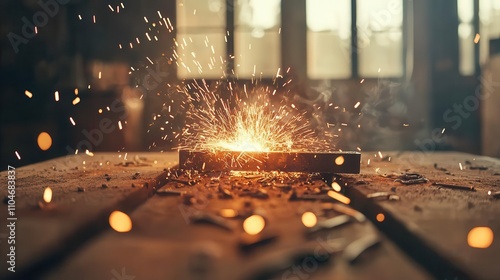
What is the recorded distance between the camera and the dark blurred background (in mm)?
6652

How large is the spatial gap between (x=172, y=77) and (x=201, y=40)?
2.07ft

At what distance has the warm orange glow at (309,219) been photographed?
5.23ft

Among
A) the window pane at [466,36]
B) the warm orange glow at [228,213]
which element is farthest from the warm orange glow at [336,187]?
the window pane at [466,36]

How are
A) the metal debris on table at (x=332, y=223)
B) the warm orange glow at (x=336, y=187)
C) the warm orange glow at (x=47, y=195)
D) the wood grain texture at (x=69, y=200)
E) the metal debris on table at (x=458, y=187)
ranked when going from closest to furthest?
the wood grain texture at (x=69, y=200)
the metal debris on table at (x=332, y=223)
the warm orange glow at (x=47, y=195)
the metal debris on table at (x=458, y=187)
the warm orange glow at (x=336, y=187)

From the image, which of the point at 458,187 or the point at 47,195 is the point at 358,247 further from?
the point at 47,195

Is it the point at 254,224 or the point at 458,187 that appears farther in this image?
the point at 458,187

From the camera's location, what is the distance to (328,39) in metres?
6.87

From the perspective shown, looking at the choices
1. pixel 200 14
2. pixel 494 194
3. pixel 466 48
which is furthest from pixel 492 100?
pixel 200 14

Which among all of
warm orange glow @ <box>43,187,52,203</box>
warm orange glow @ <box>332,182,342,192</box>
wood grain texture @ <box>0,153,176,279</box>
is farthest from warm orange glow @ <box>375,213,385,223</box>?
warm orange glow @ <box>43,187,52,203</box>

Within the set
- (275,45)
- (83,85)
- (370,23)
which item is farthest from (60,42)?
(370,23)

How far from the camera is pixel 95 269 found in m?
1.19

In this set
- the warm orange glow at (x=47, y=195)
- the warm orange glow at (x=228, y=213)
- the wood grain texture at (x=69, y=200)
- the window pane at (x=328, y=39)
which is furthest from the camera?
the window pane at (x=328, y=39)

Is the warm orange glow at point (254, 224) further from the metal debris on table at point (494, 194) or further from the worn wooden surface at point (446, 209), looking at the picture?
the metal debris on table at point (494, 194)

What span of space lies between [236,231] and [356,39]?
5734 mm
